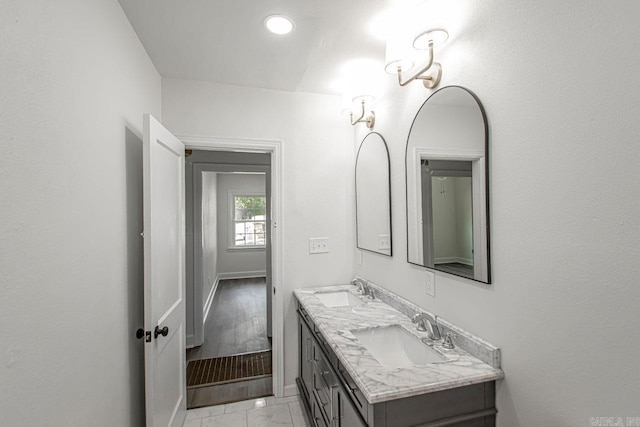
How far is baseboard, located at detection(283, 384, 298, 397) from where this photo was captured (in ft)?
8.00

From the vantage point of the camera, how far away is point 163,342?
1744 mm

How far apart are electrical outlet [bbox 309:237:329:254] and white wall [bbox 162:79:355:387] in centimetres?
3

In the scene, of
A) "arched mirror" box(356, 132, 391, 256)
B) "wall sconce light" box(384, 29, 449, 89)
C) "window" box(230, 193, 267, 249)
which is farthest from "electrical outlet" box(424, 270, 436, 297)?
"window" box(230, 193, 267, 249)

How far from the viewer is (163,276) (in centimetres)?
175

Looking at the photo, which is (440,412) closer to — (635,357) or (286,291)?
(635,357)

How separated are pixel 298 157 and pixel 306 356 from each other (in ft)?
5.03

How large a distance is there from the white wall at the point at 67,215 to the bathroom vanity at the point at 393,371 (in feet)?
3.26

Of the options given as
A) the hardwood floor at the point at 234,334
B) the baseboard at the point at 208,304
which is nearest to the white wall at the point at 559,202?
the hardwood floor at the point at 234,334

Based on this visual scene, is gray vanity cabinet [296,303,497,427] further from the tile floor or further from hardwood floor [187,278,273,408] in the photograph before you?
hardwood floor [187,278,273,408]

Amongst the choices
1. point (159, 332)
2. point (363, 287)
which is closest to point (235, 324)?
point (363, 287)

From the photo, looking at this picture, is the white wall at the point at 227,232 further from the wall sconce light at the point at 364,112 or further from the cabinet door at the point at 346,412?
the cabinet door at the point at 346,412

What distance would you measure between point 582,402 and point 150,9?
2.35 metres

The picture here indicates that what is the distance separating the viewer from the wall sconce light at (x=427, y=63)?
4.40 feet

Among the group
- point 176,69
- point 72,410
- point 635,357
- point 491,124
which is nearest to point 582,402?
point 635,357
